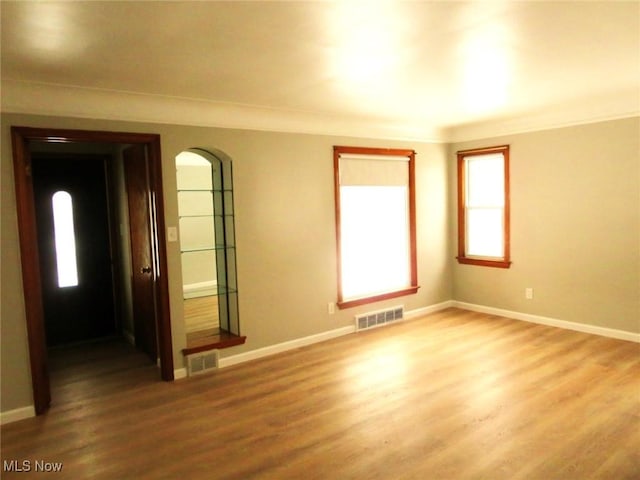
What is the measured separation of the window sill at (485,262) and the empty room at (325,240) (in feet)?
0.14

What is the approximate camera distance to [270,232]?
441 centimetres

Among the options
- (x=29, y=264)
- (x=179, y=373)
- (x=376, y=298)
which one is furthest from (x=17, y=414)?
(x=376, y=298)

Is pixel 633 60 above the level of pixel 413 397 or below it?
above

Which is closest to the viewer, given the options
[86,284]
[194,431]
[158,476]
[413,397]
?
[158,476]

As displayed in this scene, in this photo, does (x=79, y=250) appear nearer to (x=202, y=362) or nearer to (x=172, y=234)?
(x=172, y=234)

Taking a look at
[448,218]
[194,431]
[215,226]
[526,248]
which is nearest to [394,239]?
[448,218]

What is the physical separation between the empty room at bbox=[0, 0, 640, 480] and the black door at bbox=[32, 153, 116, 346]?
0.02 meters

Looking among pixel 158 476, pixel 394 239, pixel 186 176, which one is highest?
pixel 186 176

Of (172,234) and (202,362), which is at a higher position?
(172,234)

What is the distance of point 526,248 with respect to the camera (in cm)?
526

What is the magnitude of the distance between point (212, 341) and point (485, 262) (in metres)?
3.59

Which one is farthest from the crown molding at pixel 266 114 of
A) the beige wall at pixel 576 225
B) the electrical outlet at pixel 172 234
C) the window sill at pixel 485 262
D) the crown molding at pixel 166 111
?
the window sill at pixel 485 262

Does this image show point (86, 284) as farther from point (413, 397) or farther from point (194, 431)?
point (413, 397)

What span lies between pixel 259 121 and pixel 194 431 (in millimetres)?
2781
